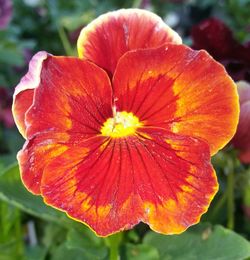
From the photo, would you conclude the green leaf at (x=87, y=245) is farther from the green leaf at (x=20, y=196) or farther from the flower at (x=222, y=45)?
the flower at (x=222, y=45)

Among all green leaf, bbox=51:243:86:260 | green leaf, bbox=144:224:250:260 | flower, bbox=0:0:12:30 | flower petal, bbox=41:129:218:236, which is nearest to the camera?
flower petal, bbox=41:129:218:236

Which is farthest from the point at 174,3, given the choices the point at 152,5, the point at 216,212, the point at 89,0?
the point at 216,212

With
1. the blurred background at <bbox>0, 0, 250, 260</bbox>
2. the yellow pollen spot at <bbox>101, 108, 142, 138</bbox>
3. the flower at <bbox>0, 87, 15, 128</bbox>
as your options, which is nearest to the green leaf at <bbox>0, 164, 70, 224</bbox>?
the blurred background at <bbox>0, 0, 250, 260</bbox>

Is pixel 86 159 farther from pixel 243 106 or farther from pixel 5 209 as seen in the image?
pixel 5 209

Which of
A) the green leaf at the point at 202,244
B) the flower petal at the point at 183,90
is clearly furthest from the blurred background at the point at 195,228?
the flower petal at the point at 183,90

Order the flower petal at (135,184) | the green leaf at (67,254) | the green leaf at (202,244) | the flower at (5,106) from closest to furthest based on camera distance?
1. the flower petal at (135,184)
2. the green leaf at (202,244)
3. the green leaf at (67,254)
4. the flower at (5,106)

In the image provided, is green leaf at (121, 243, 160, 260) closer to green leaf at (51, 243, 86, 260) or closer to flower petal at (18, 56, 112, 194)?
green leaf at (51, 243, 86, 260)
